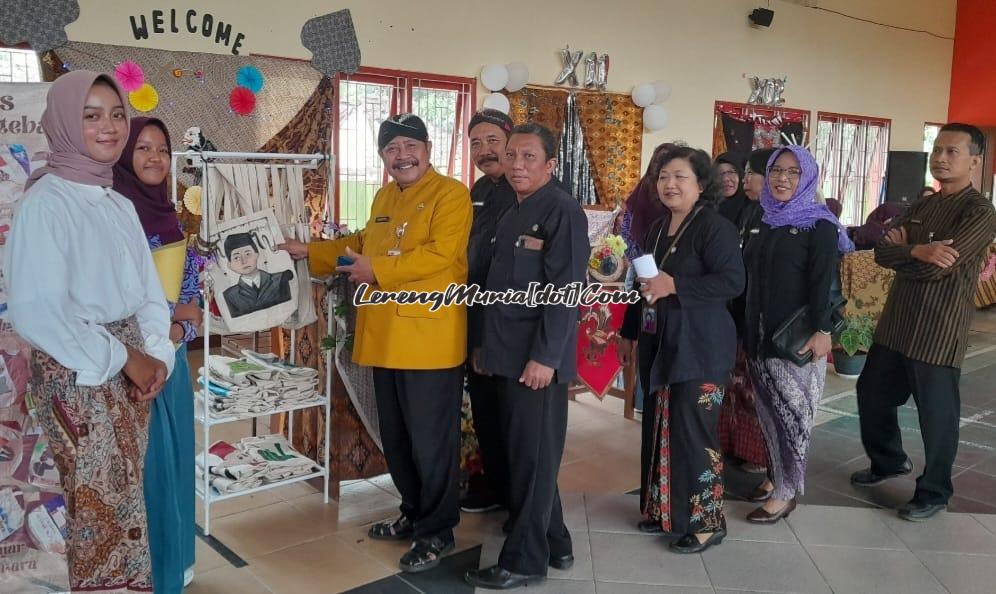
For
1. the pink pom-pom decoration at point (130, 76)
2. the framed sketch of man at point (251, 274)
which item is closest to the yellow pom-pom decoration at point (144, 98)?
the pink pom-pom decoration at point (130, 76)

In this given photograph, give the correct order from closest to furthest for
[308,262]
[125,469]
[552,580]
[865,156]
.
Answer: [125,469] < [552,580] < [308,262] < [865,156]

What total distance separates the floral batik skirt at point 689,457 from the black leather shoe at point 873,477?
111 centimetres

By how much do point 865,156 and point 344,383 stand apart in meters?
9.89

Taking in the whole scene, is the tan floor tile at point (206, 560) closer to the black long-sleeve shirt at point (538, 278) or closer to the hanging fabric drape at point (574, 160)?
the black long-sleeve shirt at point (538, 278)

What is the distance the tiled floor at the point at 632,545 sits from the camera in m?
2.76

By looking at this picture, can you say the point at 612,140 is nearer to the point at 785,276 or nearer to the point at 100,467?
the point at 785,276

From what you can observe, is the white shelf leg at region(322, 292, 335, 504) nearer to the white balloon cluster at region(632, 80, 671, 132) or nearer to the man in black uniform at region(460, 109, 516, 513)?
the man in black uniform at region(460, 109, 516, 513)

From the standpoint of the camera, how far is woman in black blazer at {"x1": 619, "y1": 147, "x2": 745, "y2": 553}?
9.20 feet

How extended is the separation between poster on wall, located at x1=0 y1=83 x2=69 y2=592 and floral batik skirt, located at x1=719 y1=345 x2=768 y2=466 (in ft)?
9.12

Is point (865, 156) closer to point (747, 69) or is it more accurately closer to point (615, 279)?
point (747, 69)

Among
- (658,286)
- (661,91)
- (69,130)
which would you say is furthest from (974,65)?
(69,130)

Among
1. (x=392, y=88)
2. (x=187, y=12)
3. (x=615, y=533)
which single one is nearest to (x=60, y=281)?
(x=615, y=533)

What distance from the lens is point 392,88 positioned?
264 inches

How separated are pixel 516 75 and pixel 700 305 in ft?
15.9
